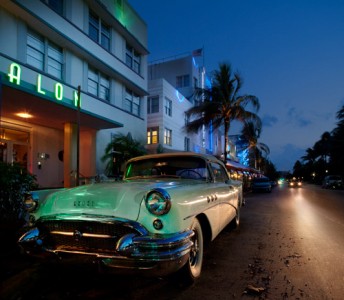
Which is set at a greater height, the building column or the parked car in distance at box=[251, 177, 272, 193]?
the building column

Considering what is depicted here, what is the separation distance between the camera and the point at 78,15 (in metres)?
14.0

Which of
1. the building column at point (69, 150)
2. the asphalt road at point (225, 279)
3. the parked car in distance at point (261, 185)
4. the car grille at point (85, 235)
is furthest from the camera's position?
the parked car in distance at point (261, 185)

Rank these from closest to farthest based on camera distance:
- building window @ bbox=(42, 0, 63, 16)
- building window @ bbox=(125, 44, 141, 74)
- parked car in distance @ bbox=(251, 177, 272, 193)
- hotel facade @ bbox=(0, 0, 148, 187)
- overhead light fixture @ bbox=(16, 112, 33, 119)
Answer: hotel facade @ bbox=(0, 0, 148, 187) → overhead light fixture @ bbox=(16, 112, 33, 119) → building window @ bbox=(42, 0, 63, 16) → building window @ bbox=(125, 44, 141, 74) → parked car in distance @ bbox=(251, 177, 272, 193)

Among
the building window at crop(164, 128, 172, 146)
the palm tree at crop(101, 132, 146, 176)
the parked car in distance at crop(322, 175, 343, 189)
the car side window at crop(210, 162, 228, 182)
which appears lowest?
the parked car in distance at crop(322, 175, 343, 189)

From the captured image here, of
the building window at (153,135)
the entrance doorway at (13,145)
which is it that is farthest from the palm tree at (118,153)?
the building window at (153,135)

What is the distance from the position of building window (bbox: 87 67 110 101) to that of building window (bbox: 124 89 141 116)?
74.5 inches

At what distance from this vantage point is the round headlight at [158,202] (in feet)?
10.3

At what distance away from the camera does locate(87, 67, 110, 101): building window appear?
15109 millimetres

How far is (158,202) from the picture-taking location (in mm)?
3193

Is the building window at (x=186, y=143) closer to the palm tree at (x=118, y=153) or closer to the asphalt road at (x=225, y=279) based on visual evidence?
the palm tree at (x=118, y=153)

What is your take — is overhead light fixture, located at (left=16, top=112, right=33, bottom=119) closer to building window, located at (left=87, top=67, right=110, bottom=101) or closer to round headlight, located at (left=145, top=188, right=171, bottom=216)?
building window, located at (left=87, top=67, right=110, bottom=101)

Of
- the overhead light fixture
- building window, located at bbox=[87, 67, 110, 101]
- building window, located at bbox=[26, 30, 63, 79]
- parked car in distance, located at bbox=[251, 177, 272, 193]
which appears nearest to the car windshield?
the overhead light fixture

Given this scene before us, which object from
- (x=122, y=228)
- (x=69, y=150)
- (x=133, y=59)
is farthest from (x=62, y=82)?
(x=122, y=228)

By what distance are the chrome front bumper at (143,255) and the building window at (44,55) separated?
10.8 meters
